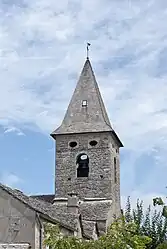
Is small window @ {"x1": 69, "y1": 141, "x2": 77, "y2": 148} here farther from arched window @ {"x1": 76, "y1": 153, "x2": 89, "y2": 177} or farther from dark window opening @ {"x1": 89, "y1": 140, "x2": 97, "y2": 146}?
dark window opening @ {"x1": 89, "y1": 140, "x2": 97, "y2": 146}

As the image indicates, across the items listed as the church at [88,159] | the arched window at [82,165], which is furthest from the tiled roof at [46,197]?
the arched window at [82,165]

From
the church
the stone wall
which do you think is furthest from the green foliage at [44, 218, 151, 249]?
the church

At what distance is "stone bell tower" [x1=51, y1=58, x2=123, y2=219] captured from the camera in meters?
42.0

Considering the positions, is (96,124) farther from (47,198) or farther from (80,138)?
(47,198)

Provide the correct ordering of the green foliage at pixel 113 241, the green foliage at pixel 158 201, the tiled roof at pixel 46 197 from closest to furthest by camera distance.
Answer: the green foliage at pixel 158 201 < the green foliage at pixel 113 241 < the tiled roof at pixel 46 197

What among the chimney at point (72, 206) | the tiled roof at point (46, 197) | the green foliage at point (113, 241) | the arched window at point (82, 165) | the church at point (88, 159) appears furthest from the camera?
the tiled roof at point (46, 197)

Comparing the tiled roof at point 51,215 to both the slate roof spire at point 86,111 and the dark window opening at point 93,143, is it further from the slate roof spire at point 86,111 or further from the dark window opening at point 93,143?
the slate roof spire at point 86,111

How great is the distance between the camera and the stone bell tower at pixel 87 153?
42.0m

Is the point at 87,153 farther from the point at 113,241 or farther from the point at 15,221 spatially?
the point at 113,241

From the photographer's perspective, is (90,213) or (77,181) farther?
(77,181)

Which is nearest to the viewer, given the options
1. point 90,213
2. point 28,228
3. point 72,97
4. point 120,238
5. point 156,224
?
point 120,238

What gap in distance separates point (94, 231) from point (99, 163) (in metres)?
8.25

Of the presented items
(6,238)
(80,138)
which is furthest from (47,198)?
(6,238)

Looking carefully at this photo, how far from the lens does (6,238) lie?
26.4 m
